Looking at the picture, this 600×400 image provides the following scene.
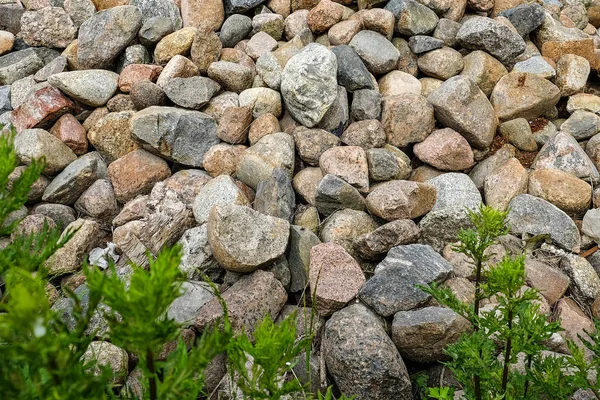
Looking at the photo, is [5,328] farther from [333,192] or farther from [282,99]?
[282,99]

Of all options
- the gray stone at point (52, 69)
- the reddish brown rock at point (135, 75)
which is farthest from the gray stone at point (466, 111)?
the gray stone at point (52, 69)

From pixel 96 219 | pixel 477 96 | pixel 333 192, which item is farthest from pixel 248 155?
pixel 477 96

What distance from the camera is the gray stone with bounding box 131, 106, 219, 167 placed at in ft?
13.8

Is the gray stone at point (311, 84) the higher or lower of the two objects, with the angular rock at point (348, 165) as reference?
higher

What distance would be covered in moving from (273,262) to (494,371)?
1889mm

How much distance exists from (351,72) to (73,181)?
2508 mm

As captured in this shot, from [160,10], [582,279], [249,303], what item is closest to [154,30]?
[160,10]

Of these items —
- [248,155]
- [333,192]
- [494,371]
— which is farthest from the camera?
[248,155]

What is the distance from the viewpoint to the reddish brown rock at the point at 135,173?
416 cm

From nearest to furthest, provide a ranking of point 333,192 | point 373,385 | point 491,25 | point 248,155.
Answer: point 373,385, point 333,192, point 248,155, point 491,25

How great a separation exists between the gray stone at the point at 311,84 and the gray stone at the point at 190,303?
5.66 feet

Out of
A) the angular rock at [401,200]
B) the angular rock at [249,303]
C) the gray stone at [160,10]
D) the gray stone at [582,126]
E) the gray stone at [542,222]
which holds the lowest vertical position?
the angular rock at [249,303]

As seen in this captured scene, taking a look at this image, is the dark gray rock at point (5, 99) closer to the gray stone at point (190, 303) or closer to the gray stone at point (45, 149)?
the gray stone at point (45, 149)

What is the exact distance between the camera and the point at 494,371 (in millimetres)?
1684
